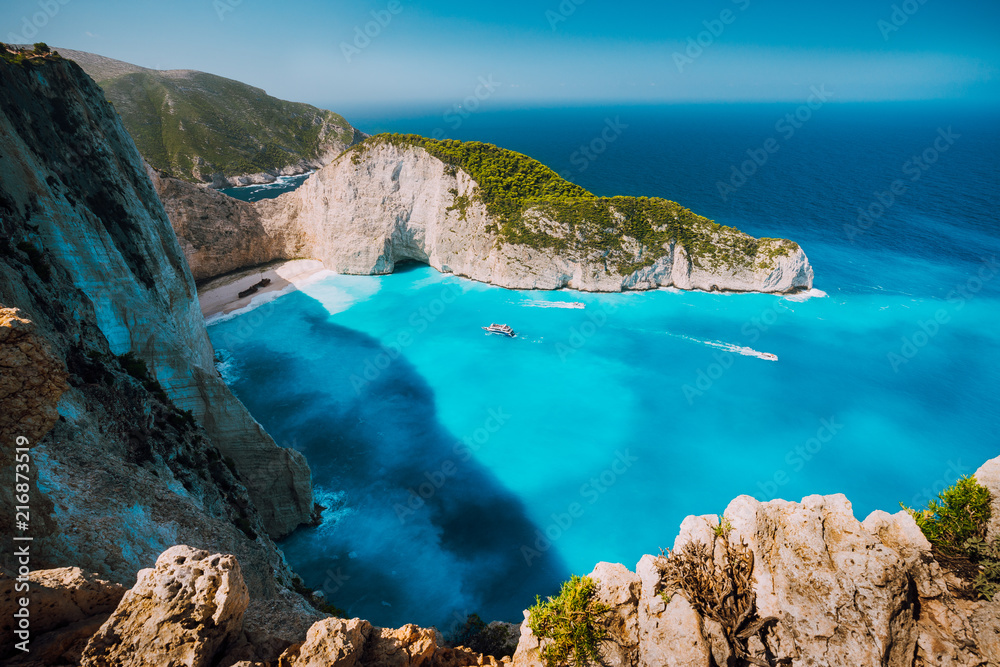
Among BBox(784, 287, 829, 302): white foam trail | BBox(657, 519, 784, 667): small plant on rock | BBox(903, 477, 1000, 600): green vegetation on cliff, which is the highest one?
BBox(903, 477, 1000, 600): green vegetation on cliff

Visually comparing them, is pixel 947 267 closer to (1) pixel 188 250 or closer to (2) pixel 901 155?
(1) pixel 188 250

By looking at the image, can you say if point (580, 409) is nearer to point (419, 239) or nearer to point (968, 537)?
point (968, 537)

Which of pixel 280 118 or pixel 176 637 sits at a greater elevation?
pixel 280 118

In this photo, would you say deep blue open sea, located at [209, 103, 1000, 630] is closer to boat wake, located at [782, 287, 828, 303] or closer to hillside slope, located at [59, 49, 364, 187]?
boat wake, located at [782, 287, 828, 303]

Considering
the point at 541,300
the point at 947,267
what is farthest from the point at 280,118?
the point at 947,267

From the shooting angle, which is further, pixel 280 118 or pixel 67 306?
pixel 280 118

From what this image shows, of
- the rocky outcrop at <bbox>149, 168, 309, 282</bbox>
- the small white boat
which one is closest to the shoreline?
the rocky outcrop at <bbox>149, 168, 309, 282</bbox>

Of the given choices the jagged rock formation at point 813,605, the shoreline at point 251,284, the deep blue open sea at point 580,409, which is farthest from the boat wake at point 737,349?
the shoreline at point 251,284

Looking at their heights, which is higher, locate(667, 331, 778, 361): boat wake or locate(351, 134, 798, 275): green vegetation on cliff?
locate(351, 134, 798, 275): green vegetation on cliff
